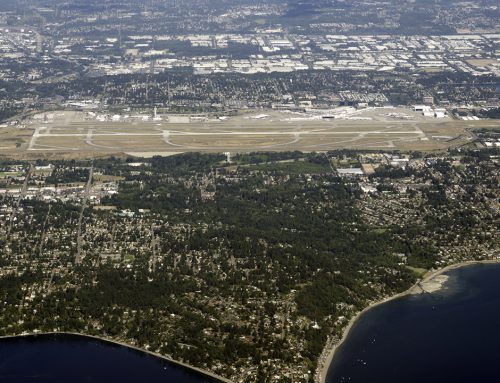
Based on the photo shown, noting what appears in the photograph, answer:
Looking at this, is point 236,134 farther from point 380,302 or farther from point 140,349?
point 140,349

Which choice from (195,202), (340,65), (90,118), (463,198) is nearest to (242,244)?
(195,202)

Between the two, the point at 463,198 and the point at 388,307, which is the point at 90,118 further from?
the point at 388,307

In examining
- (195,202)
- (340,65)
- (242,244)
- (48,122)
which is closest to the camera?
(242,244)

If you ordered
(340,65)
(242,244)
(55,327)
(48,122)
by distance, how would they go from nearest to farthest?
(55,327)
(242,244)
(48,122)
(340,65)

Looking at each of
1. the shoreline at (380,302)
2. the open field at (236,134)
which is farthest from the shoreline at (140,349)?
the open field at (236,134)

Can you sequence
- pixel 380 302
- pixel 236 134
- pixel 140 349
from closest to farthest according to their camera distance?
pixel 140 349, pixel 380 302, pixel 236 134

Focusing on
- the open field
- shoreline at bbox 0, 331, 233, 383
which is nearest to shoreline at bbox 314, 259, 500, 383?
shoreline at bbox 0, 331, 233, 383

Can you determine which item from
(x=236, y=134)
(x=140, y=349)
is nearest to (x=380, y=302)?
(x=140, y=349)
